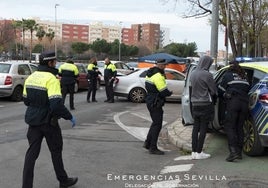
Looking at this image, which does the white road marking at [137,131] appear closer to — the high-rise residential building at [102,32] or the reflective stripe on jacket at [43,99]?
the reflective stripe on jacket at [43,99]

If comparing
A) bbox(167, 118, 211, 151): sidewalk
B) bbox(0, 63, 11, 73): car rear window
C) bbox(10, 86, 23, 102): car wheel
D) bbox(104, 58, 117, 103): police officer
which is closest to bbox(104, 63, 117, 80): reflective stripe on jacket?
bbox(104, 58, 117, 103): police officer

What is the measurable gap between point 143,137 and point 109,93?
7694 millimetres

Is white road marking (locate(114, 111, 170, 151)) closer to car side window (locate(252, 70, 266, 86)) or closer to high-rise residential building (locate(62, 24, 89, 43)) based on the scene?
car side window (locate(252, 70, 266, 86))

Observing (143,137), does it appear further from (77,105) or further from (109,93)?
(109,93)

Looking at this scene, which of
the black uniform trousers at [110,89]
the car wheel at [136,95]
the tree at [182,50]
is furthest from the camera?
the tree at [182,50]

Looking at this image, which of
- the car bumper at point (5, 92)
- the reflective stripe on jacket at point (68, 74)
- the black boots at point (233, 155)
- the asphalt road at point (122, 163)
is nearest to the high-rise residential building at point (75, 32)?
the car bumper at point (5, 92)

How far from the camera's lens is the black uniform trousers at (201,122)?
7621mm

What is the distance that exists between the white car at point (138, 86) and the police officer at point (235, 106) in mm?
10059

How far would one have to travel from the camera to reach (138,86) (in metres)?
17.9

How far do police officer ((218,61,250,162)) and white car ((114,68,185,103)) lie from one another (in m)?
10.1

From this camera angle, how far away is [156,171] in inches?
272

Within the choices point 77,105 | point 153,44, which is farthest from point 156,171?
point 153,44

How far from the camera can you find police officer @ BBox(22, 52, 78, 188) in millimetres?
5418

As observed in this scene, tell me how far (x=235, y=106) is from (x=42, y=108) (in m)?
3.38
